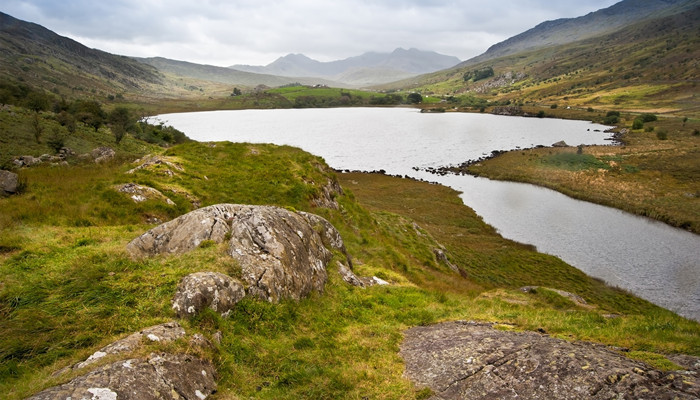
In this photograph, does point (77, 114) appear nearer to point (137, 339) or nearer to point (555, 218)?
point (137, 339)

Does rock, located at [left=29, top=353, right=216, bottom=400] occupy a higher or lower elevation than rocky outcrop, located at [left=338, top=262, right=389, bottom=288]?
higher

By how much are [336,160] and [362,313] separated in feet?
290

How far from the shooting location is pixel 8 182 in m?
18.4

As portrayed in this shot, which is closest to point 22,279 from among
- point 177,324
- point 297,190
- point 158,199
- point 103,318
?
point 103,318

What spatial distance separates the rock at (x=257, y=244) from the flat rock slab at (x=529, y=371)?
498 centimetres

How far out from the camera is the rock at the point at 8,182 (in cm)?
1812

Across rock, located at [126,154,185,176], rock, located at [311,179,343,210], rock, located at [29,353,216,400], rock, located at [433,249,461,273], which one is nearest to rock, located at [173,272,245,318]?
rock, located at [29,353,216,400]

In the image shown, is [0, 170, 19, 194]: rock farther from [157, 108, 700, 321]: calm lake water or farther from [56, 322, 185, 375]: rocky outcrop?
[157, 108, 700, 321]: calm lake water

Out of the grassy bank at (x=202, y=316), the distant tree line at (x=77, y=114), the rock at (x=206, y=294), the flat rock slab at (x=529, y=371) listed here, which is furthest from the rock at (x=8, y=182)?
the distant tree line at (x=77, y=114)

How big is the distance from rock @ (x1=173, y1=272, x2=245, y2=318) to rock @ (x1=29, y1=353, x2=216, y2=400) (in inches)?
71.5

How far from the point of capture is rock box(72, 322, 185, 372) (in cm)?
762

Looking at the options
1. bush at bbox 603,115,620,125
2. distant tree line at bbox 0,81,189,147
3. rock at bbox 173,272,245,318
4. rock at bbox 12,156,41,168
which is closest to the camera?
rock at bbox 173,272,245,318

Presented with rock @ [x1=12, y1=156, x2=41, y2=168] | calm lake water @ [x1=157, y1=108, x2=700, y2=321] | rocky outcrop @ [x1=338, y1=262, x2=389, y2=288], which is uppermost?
rock @ [x1=12, y1=156, x2=41, y2=168]

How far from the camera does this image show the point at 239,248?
12750 millimetres
